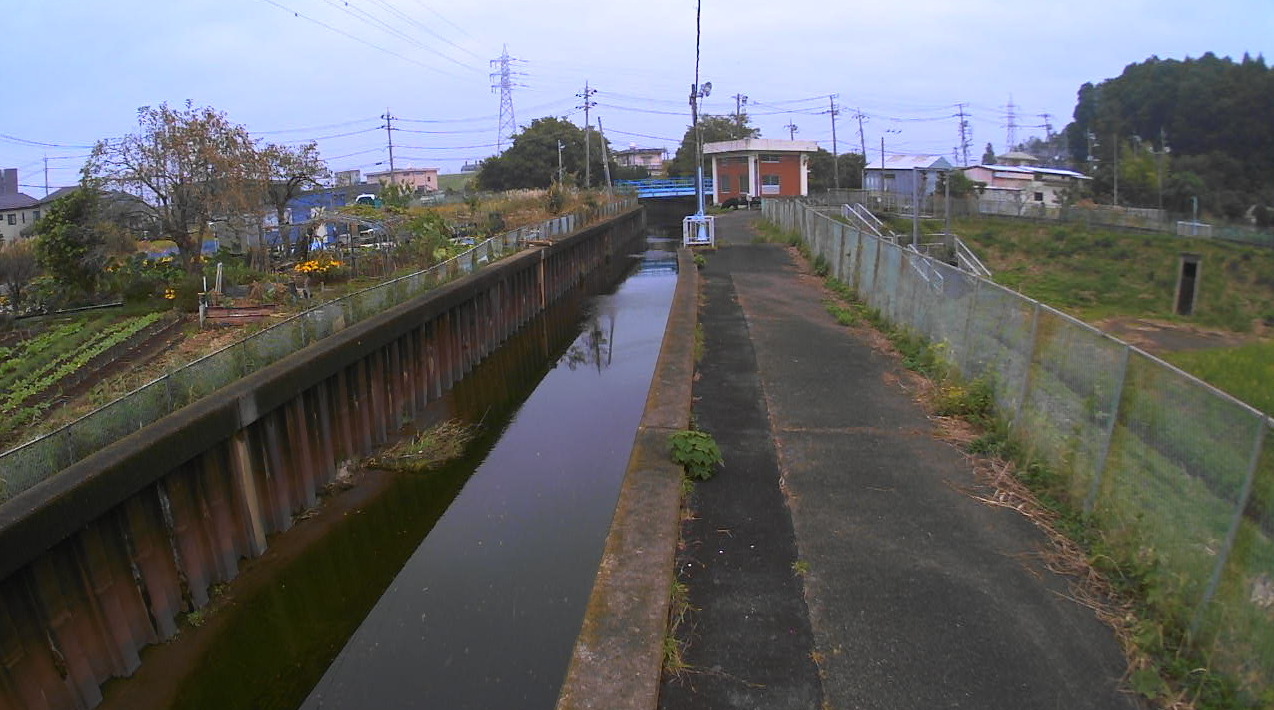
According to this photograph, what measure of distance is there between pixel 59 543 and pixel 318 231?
20458 mm

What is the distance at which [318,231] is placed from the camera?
25.2m

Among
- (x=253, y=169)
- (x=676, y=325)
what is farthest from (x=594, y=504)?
(x=253, y=169)

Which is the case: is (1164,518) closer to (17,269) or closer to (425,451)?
(425,451)

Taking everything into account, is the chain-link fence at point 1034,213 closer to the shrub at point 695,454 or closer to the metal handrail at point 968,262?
the metal handrail at point 968,262

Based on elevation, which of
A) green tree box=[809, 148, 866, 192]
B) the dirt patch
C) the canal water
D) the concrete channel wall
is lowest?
the dirt patch

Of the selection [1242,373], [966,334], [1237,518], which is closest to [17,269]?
[966,334]

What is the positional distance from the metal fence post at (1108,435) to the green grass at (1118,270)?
26.3m

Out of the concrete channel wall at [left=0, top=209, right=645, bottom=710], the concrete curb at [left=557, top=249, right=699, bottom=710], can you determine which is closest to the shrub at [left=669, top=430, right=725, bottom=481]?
the concrete curb at [left=557, top=249, right=699, bottom=710]

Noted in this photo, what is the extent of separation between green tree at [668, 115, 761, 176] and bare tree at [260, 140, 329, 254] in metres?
70.9

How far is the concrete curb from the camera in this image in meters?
4.45

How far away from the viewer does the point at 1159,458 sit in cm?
517

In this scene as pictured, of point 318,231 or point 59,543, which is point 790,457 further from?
point 318,231

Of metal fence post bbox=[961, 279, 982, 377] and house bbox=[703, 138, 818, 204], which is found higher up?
house bbox=[703, 138, 818, 204]

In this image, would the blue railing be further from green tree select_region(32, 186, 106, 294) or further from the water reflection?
the water reflection
